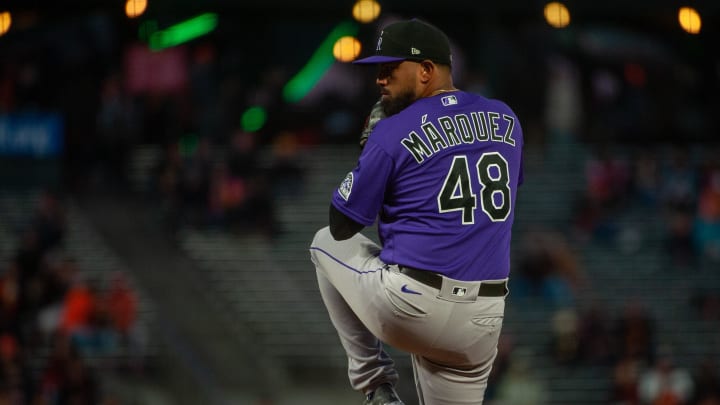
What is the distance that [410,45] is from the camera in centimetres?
405

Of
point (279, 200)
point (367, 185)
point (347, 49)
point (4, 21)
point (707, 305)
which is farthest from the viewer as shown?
point (279, 200)

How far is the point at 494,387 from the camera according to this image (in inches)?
495

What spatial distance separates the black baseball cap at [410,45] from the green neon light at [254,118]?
1302 cm

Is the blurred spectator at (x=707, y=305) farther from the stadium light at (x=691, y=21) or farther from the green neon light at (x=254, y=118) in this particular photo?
the stadium light at (x=691, y=21)

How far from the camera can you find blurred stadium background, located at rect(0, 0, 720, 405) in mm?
13180

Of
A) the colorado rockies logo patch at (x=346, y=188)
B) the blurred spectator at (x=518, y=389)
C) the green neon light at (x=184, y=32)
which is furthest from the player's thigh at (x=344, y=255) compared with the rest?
the green neon light at (x=184, y=32)

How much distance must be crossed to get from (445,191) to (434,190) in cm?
4

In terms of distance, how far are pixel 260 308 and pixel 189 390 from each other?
194 centimetres

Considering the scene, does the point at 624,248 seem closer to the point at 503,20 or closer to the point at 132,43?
the point at 503,20

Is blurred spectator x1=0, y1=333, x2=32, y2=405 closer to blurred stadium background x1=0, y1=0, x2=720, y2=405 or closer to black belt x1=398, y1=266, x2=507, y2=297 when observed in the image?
blurred stadium background x1=0, y1=0, x2=720, y2=405

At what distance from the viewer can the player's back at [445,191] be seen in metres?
3.99

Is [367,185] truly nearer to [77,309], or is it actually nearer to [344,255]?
[344,255]

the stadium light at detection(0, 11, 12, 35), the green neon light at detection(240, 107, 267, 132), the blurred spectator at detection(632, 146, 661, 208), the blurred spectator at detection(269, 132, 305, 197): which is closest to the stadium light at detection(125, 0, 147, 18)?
the stadium light at detection(0, 11, 12, 35)

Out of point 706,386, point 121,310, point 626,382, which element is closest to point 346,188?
point 626,382
